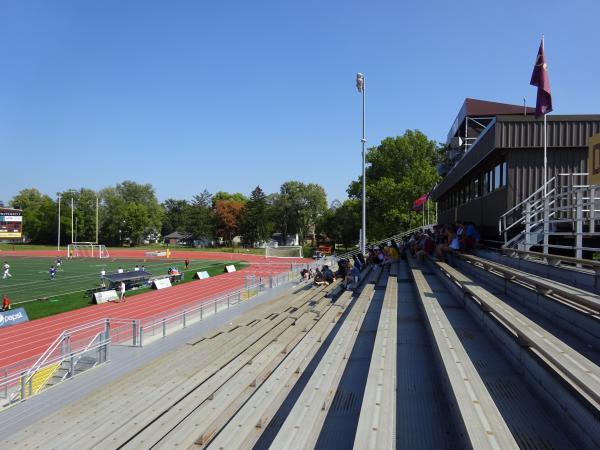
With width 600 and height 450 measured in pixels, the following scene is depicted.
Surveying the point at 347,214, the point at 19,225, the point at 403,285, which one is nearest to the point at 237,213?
the point at 347,214

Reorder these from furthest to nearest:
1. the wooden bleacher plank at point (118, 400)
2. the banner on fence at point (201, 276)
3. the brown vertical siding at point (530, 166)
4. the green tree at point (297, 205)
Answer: the green tree at point (297, 205)
the banner on fence at point (201, 276)
the brown vertical siding at point (530, 166)
the wooden bleacher plank at point (118, 400)

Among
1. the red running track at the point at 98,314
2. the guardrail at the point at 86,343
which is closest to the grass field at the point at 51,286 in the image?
the red running track at the point at 98,314

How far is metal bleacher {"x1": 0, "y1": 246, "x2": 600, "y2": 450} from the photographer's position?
2.97m

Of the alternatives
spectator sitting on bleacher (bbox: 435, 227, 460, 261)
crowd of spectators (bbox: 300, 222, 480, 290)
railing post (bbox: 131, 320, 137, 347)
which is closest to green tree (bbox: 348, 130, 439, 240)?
crowd of spectators (bbox: 300, 222, 480, 290)

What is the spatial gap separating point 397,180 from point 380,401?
161 ft

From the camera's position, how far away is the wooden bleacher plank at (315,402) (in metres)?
3.31

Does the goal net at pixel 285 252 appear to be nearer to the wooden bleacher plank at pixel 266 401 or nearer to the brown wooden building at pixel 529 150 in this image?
the brown wooden building at pixel 529 150

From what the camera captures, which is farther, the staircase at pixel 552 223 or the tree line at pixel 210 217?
the tree line at pixel 210 217

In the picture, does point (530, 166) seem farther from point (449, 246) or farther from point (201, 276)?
point (201, 276)

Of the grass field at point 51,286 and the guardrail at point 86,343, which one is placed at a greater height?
the guardrail at point 86,343

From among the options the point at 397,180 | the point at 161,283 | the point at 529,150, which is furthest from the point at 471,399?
the point at 397,180

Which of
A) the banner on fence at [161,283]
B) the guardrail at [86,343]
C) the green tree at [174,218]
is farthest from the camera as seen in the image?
the green tree at [174,218]

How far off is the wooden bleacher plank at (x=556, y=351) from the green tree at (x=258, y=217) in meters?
82.9

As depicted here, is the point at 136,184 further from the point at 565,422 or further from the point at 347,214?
the point at 565,422
